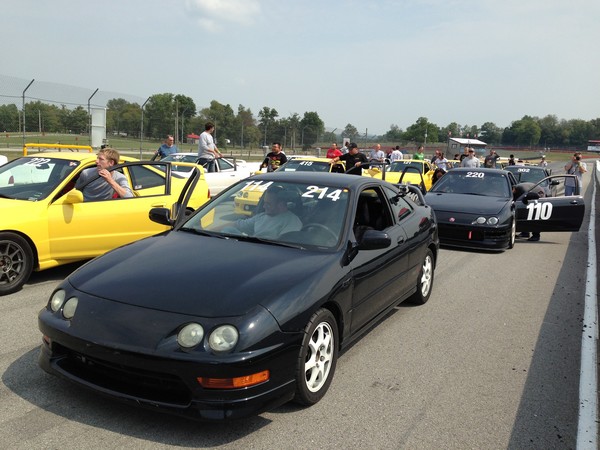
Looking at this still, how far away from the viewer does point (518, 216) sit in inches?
397

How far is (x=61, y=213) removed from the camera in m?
5.84

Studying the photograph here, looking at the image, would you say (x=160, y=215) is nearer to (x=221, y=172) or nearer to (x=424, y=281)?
(x=424, y=281)

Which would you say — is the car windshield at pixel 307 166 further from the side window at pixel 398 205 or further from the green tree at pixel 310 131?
the green tree at pixel 310 131

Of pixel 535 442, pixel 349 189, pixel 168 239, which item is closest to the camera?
pixel 535 442

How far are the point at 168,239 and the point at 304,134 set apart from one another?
35497 mm

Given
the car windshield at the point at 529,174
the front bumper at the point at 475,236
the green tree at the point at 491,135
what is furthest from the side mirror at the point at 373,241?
the green tree at the point at 491,135

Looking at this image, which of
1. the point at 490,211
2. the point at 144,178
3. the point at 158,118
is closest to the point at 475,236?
the point at 490,211

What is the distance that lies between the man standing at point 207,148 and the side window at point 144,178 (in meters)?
6.68

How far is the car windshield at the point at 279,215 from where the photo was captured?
4020 mm

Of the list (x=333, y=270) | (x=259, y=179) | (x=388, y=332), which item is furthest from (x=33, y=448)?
(x=388, y=332)

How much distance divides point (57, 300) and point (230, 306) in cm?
116

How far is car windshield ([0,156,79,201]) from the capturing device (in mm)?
6062

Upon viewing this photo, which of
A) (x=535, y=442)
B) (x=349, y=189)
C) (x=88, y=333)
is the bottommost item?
(x=535, y=442)

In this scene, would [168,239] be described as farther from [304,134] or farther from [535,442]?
[304,134]
